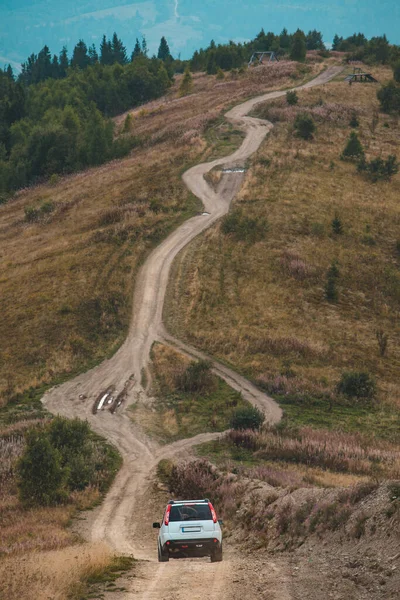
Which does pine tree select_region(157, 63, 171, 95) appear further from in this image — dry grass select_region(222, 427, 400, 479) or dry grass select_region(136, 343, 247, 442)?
dry grass select_region(222, 427, 400, 479)

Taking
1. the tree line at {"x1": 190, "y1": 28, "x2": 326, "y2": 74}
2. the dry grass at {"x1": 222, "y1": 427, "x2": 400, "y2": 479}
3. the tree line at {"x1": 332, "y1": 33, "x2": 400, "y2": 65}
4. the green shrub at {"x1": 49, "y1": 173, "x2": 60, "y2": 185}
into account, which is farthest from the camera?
the tree line at {"x1": 190, "y1": 28, "x2": 326, "y2": 74}

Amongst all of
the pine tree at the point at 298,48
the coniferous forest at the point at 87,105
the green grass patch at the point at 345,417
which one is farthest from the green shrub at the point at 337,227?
the pine tree at the point at 298,48

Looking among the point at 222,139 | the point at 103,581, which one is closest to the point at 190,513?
the point at 103,581

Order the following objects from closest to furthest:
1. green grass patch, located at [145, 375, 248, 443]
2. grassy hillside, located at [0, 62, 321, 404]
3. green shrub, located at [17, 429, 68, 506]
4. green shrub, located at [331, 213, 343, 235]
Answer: green shrub, located at [17, 429, 68, 506]
green grass patch, located at [145, 375, 248, 443]
grassy hillside, located at [0, 62, 321, 404]
green shrub, located at [331, 213, 343, 235]

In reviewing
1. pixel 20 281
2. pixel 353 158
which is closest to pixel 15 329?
pixel 20 281

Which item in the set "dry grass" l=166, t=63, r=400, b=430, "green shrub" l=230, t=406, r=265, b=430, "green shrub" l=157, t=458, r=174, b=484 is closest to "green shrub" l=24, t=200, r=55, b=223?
"dry grass" l=166, t=63, r=400, b=430

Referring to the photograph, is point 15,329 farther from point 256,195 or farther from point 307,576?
point 307,576

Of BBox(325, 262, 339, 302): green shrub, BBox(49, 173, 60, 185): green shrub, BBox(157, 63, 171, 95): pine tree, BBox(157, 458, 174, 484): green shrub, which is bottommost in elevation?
BBox(157, 458, 174, 484): green shrub
